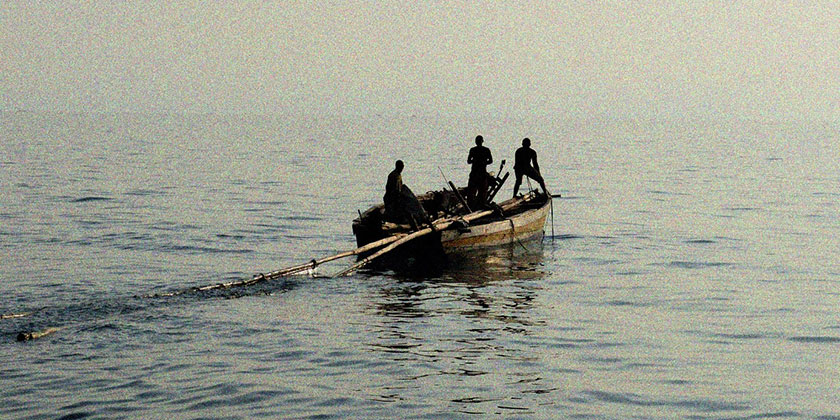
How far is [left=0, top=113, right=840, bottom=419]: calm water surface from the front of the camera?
36.8 feet

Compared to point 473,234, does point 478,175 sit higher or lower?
higher

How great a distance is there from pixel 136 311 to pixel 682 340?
8.37 metres

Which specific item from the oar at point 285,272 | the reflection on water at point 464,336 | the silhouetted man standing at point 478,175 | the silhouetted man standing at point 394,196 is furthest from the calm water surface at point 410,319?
the silhouetted man standing at point 478,175

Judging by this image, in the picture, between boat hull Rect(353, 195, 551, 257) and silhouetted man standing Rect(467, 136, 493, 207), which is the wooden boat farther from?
silhouetted man standing Rect(467, 136, 493, 207)

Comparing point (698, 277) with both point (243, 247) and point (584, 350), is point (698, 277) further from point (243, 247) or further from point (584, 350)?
point (243, 247)

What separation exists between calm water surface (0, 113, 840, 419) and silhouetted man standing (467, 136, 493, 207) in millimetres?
1611

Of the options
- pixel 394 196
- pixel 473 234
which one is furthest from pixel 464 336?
pixel 473 234

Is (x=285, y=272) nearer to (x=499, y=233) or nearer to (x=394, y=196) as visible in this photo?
(x=394, y=196)

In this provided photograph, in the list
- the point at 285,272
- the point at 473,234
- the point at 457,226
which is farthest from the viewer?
the point at 473,234

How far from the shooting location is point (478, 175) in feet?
78.0

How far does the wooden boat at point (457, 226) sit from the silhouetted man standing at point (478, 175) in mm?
404

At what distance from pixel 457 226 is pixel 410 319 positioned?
561 centimetres

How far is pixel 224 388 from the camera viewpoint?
11.3 metres

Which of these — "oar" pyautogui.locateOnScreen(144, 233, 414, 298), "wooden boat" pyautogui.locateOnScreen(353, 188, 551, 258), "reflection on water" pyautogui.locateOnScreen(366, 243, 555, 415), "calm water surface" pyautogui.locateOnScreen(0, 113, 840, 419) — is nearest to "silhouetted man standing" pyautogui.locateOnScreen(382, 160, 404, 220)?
"wooden boat" pyautogui.locateOnScreen(353, 188, 551, 258)
